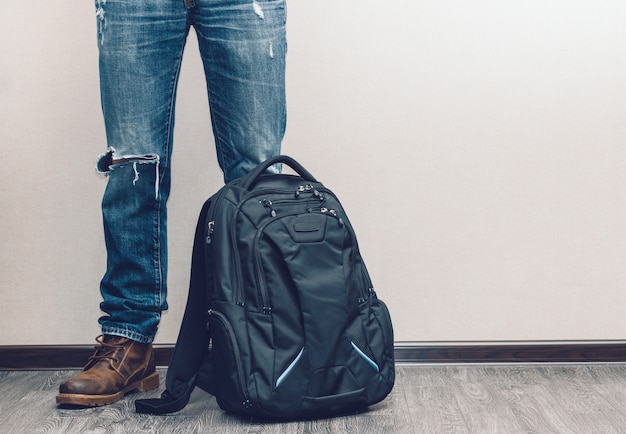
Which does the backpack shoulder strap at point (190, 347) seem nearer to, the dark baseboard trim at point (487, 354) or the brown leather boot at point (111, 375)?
the brown leather boot at point (111, 375)

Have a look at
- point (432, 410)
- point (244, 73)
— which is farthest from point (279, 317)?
point (244, 73)

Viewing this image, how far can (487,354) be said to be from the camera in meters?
1.62

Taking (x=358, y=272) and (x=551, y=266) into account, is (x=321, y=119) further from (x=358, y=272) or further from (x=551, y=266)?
(x=551, y=266)

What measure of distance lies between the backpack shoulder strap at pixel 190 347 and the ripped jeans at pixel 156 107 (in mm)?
123

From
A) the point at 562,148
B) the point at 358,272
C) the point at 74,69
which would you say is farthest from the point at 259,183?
the point at 562,148

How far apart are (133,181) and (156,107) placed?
147 millimetres

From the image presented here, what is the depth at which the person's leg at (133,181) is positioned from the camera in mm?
1322

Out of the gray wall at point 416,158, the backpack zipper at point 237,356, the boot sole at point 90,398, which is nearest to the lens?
the backpack zipper at point 237,356

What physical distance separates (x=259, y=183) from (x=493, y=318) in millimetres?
659

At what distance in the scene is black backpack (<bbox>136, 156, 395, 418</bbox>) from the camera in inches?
47.3

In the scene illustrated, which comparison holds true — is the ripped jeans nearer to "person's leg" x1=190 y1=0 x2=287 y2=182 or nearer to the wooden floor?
"person's leg" x1=190 y1=0 x2=287 y2=182

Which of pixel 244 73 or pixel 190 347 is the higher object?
pixel 244 73

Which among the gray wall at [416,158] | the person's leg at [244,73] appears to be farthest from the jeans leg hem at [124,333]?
the person's leg at [244,73]

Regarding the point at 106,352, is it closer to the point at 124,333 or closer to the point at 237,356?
the point at 124,333
